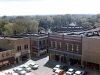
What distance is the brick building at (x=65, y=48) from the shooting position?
48.9 meters

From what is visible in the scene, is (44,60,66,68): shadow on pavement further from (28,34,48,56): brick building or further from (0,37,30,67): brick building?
(0,37,30,67): brick building

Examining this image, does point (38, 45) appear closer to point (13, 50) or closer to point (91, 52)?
point (13, 50)

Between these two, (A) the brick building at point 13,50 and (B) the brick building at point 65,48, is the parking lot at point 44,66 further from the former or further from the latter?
(B) the brick building at point 65,48

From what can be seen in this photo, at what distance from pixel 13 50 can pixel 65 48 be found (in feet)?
55.1

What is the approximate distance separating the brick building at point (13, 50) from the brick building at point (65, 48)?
29.8 feet

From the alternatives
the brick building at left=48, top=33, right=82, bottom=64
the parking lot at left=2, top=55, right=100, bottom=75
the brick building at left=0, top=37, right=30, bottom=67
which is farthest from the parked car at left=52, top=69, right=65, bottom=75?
the brick building at left=0, top=37, right=30, bottom=67

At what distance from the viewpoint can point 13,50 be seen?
52156 millimetres

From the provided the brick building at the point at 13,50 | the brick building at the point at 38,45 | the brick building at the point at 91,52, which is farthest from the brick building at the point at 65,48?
the brick building at the point at 13,50

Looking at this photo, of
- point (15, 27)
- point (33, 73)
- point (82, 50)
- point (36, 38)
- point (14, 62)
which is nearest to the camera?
point (33, 73)

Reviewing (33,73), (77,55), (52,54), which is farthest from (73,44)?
(33,73)

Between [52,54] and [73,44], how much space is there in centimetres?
945

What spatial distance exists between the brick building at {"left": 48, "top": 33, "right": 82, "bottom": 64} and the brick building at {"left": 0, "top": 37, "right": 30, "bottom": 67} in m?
9.08

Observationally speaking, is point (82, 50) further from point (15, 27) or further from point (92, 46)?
point (15, 27)

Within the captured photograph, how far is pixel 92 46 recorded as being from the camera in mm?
45188
